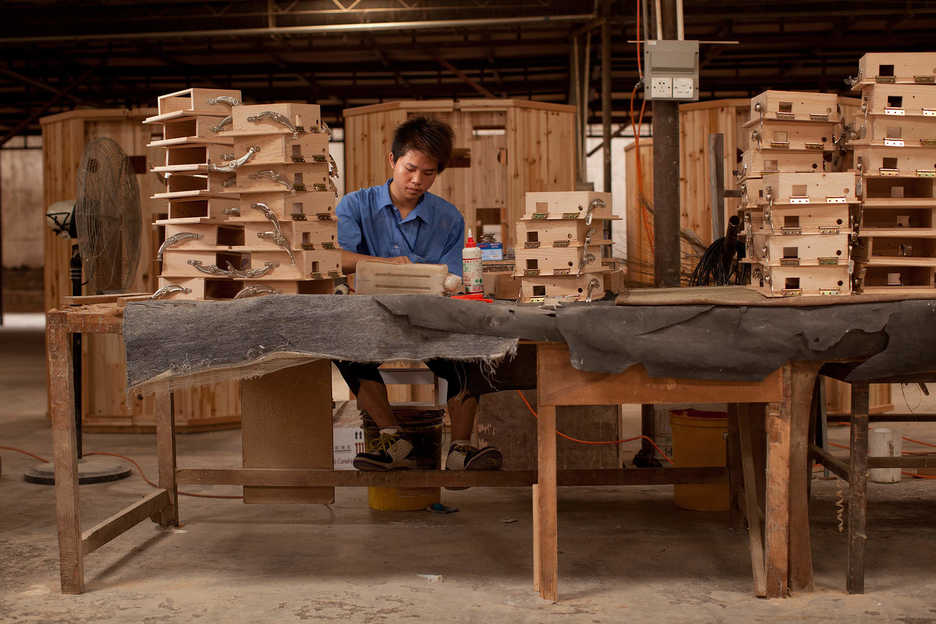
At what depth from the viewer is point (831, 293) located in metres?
3.23

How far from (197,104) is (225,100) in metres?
0.10

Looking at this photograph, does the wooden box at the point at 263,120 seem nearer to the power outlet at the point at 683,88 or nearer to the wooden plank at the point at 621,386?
the wooden plank at the point at 621,386

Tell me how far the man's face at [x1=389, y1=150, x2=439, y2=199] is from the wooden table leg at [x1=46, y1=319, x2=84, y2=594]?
61.8 inches

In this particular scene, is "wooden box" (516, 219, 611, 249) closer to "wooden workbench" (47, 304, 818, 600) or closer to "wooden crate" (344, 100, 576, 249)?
"wooden workbench" (47, 304, 818, 600)

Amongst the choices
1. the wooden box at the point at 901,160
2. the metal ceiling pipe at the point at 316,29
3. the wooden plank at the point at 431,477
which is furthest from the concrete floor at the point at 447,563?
the metal ceiling pipe at the point at 316,29

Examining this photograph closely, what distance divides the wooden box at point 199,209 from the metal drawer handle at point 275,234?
5.3 inches

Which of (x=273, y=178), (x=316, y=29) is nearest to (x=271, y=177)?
(x=273, y=178)

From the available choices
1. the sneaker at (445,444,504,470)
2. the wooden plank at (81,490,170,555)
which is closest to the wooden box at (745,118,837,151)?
the sneaker at (445,444,504,470)

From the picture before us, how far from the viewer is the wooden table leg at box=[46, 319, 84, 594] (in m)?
3.11

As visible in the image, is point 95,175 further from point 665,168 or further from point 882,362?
point 882,362

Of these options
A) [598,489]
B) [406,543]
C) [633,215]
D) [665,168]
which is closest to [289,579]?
Result: [406,543]

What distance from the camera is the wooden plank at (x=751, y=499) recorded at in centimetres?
314

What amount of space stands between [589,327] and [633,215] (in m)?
7.28

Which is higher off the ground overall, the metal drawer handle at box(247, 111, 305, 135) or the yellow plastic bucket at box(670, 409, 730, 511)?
the metal drawer handle at box(247, 111, 305, 135)
